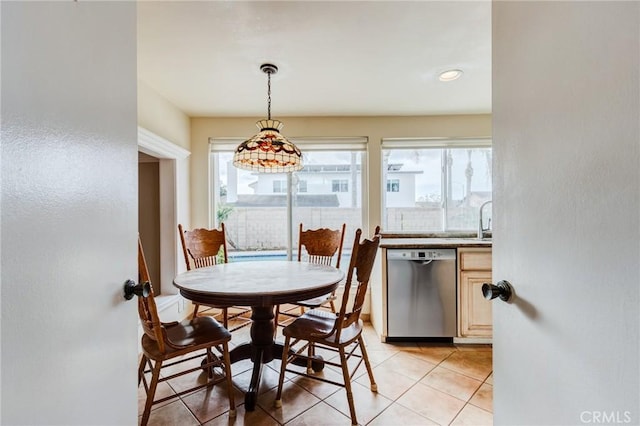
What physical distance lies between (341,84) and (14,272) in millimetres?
2350

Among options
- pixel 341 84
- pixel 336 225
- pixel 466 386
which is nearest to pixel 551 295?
pixel 466 386

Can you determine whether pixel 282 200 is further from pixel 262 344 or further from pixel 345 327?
pixel 345 327

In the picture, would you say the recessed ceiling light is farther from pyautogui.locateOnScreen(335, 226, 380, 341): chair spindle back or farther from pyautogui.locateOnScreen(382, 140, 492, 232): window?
pyautogui.locateOnScreen(335, 226, 380, 341): chair spindle back

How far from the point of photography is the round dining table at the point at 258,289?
1572 mm

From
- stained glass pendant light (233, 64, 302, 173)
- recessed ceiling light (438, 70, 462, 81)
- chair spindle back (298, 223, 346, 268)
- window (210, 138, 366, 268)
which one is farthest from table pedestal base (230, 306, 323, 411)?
recessed ceiling light (438, 70, 462, 81)

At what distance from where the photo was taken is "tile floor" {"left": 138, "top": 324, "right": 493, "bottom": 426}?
160 cm

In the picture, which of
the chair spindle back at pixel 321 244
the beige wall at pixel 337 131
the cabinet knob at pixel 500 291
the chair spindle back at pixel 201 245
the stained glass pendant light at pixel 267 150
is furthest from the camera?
the beige wall at pixel 337 131

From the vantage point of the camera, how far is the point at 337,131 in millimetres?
3199

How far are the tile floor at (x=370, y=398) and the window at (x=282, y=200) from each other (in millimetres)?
1442

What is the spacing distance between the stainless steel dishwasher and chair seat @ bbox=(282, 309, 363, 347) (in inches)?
33.9

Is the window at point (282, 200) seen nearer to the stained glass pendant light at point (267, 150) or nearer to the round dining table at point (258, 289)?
the round dining table at point (258, 289)

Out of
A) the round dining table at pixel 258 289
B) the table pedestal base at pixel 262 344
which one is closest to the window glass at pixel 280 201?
the round dining table at pixel 258 289

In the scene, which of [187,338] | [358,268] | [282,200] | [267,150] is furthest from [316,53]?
[187,338]

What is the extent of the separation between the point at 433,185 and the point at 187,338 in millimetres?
2871
